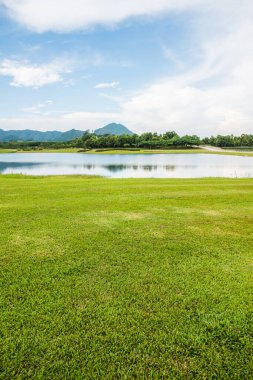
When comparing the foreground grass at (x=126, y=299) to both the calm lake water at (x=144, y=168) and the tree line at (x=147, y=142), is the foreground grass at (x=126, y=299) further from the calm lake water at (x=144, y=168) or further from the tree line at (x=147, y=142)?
the tree line at (x=147, y=142)

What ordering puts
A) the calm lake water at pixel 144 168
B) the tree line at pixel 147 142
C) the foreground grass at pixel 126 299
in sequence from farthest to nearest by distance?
the tree line at pixel 147 142 → the calm lake water at pixel 144 168 → the foreground grass at pixel 126 299

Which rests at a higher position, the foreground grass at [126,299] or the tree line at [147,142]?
the tree line at [147,142]

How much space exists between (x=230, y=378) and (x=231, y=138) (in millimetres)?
195285

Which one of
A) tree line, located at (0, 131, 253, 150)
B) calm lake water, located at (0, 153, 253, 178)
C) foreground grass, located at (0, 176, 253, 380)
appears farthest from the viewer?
tree line, located at (0, 131, 253, 150)

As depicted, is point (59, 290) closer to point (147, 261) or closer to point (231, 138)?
point (147, 261)

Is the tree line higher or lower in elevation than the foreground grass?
higher

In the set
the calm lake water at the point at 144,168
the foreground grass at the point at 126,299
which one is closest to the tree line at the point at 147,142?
the calm lake water at the point at 144,168

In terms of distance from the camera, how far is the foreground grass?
315 centimetres

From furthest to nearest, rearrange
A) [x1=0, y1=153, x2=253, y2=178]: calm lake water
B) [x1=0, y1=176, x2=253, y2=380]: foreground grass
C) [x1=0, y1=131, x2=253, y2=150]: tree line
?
[x1=0, y1=131, x2=253, y2=150]: tree line < [x1=0, y1=153, x2=253, y2=178]: calm lake water < [x1=0, y1=176, x2=253, y2=380]: foreground grass

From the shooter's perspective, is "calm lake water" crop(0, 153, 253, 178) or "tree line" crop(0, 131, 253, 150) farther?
"tree line" crop(0, 131, 253, 150)

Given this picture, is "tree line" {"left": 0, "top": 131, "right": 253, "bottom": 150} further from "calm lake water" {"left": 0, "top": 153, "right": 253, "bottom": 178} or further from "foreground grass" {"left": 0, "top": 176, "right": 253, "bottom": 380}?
"foreground grass" {"left": 0, "top": 176, "right": 253, "bottom": 380}

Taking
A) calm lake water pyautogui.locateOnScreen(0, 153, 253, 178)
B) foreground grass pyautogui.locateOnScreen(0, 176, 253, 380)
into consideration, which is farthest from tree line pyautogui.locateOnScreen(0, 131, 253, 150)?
foreground grass pyautogui.locateOnScreen(0, 176, 253, 380)

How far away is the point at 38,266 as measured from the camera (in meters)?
5.40

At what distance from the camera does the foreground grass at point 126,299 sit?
3.15 metres
